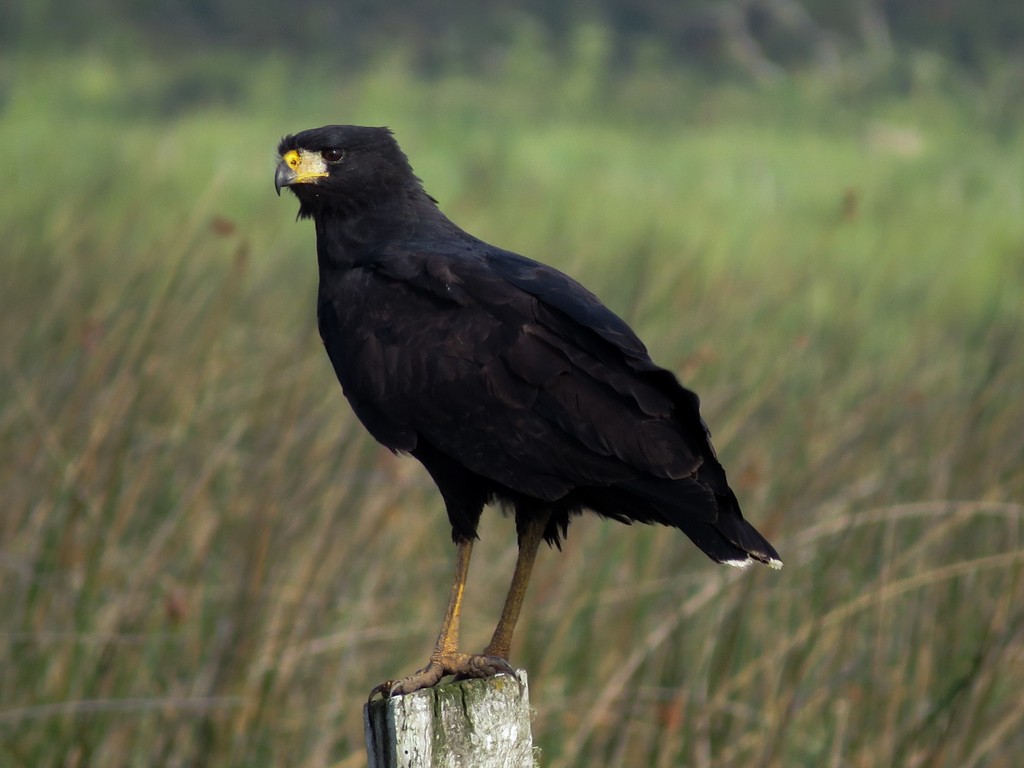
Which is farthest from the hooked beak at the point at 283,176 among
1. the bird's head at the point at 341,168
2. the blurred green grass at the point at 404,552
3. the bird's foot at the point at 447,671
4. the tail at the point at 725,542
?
the tail at the point at 725,542

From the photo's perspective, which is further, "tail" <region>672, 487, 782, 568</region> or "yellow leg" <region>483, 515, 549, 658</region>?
"yellow leg" <region>483, 515, 549, 658</region>

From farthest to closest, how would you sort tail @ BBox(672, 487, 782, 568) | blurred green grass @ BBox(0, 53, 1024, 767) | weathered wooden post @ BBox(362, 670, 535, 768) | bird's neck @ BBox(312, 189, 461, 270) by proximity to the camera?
blurred green grass @ BBox(0, 53, 1024, 767), bird's neck @ BBox(312, 189, 461, 270), tail @ BBox(672, 487, 782, 568), weathered wooden post @ BBox(362, 670, 535, 768)

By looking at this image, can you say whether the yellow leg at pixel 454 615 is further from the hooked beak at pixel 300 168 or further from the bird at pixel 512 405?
the hooked beak at pixel 300 168

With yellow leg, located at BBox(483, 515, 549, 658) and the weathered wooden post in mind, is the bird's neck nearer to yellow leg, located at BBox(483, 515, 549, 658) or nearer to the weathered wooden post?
yellow leg, located at BBox(483, 515, 549, 658)

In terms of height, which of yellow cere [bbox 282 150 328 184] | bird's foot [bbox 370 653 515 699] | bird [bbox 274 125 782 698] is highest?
yellow cere [bbox 282 150 328 184]

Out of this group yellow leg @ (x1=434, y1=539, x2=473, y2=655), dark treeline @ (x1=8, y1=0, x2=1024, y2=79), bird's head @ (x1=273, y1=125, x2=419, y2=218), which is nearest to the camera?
yellow leg @ (x1=434, y1=539, x2=473, y2=655)

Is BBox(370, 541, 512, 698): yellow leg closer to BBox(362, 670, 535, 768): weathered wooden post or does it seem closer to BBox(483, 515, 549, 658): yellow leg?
BBox(483, 515, 549, 658): yellow leg

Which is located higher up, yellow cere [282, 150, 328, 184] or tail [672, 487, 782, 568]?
yellow cere [282, 150, 328, 184]

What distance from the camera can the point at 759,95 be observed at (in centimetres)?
2242

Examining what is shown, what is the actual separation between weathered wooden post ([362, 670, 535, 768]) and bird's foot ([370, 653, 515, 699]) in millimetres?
173

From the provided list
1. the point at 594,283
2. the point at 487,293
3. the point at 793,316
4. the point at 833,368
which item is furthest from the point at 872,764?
the point at 793,316

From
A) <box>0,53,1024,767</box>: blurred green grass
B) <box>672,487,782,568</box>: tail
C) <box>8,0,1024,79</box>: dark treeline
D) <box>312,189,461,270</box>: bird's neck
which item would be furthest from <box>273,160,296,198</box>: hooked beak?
<box>8,0,1024,79</box>: dark treeline

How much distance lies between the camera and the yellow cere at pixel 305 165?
3.73 metres

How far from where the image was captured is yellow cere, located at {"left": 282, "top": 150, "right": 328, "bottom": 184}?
12.2 feet
